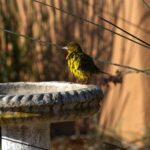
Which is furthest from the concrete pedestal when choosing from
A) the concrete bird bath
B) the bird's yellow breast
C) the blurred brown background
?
the blurred brown background

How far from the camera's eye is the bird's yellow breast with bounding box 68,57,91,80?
4086 millimetres

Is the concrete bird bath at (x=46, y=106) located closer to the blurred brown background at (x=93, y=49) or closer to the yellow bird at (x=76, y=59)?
the yellow bird at (x=76, y=59)

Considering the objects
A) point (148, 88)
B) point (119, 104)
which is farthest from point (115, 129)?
point (148, 88)

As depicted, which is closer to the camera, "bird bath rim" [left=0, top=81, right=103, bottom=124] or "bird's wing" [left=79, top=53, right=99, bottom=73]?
"bird bath rim" [left=0, top=81, right=103, bottom=124]

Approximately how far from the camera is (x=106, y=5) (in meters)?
6.58

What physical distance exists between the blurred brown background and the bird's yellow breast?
Result: 2166 millimetres

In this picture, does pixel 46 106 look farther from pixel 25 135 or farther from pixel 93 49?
pixel 93 49

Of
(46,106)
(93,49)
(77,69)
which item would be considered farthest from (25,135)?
(93,49)

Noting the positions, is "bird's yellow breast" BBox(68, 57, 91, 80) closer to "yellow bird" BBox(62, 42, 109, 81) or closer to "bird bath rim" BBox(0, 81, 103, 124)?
"yellow bird" BBox(62, 42, 109, 81)

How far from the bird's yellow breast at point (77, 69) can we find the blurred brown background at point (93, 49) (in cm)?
217

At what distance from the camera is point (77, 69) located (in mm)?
4117

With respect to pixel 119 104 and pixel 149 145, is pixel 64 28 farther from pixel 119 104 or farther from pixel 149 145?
pixel 149 145

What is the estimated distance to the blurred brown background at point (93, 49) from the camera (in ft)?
21.2

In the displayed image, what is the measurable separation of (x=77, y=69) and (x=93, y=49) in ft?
9.93
